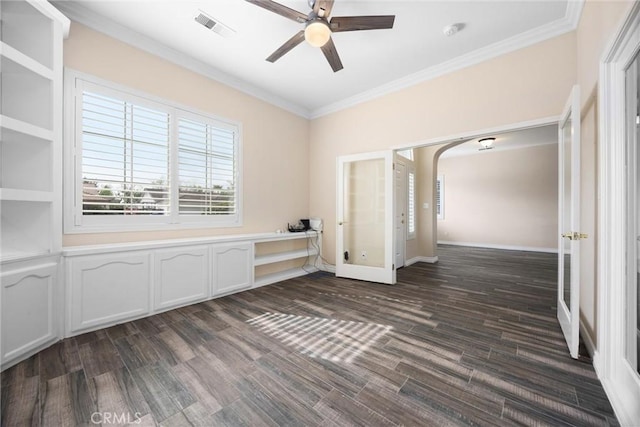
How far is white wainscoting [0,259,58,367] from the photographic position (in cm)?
180

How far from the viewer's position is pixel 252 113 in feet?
13.3

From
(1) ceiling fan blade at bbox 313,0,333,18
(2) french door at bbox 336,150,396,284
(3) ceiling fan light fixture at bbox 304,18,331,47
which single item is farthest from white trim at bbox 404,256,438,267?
(1) ceiling fan blade at bbox 313,0,333,18

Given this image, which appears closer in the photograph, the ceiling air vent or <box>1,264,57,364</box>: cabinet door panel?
<box>1,264,57,364</box>: cabinet door panel

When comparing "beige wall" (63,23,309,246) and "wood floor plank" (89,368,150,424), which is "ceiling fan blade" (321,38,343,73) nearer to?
"beige wall" (63,23,309,246)

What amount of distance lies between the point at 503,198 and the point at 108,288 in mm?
9033

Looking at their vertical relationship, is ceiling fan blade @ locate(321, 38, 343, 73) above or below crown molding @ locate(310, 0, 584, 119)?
below

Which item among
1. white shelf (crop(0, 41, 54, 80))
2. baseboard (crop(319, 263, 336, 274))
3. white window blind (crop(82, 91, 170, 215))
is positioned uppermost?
white shelf (crop(0, 41, 54, 80))

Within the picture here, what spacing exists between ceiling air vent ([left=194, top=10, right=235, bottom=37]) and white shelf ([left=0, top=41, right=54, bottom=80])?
53.7 inches

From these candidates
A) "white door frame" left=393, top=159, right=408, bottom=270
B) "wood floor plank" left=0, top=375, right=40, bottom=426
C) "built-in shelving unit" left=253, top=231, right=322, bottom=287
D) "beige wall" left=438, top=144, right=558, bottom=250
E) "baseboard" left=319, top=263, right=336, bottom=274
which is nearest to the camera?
"wood floor plank" left=0, top=375, right=40, bottom=426

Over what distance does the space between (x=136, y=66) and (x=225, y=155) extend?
1368 mm

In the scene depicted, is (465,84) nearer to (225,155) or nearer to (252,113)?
(252,113)

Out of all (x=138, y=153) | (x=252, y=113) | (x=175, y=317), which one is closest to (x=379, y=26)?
(x=252, y=113)

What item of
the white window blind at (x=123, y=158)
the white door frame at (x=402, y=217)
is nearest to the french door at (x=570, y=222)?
the white door frame at (x=402, y=217)

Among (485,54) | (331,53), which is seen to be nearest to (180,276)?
(331,53)
